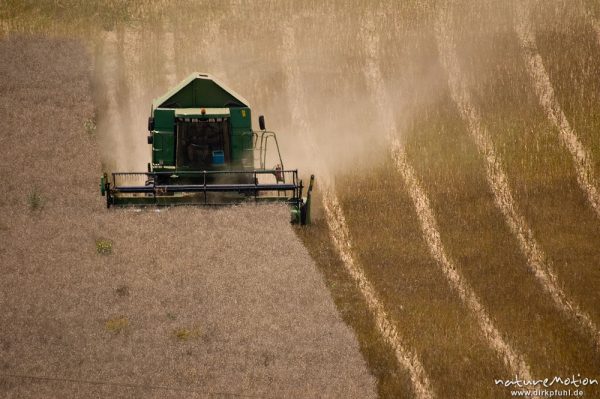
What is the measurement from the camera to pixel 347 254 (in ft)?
70.0

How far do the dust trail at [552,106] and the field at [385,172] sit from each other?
7 cm

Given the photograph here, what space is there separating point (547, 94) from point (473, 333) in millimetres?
12832

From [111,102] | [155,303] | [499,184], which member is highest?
[111,102]

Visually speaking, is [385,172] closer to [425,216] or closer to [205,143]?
[425,216]

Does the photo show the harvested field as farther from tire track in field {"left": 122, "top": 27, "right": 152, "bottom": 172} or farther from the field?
tire track in field {"left": 122, "top": 27, "right": 152, "bottom": 172}

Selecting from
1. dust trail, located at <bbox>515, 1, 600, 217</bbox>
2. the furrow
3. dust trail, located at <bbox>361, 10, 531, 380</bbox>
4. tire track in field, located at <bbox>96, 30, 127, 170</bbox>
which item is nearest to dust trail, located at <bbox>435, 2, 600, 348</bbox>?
dust trail, located at <bbox>361, 10, 531, 380</bbox>

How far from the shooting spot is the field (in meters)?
17.8

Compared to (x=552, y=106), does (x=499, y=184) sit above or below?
below

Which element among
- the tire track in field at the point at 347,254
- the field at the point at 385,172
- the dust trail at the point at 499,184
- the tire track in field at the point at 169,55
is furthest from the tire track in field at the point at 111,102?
the dust trail at the point at 499,184

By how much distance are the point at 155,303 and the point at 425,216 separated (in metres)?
7.01

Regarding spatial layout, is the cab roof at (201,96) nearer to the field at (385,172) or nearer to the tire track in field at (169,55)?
the field at (385,172)

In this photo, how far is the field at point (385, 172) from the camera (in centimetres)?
1775

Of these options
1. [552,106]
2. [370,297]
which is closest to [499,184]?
[552,106]

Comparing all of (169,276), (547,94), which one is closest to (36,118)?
(169,276)
